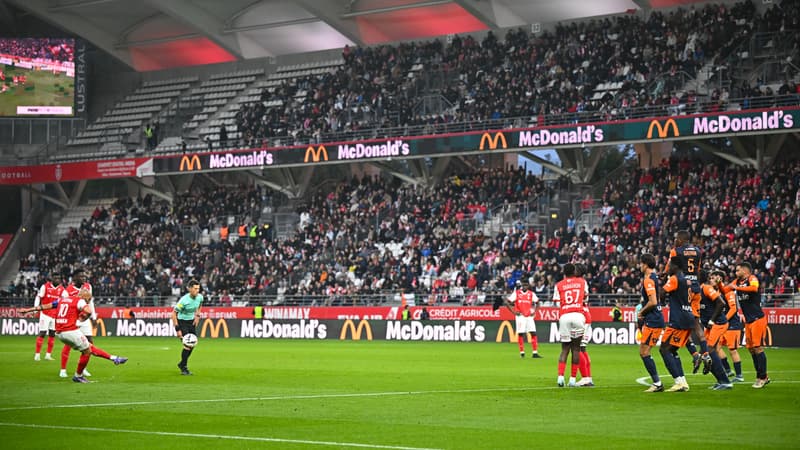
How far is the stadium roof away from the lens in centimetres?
5575

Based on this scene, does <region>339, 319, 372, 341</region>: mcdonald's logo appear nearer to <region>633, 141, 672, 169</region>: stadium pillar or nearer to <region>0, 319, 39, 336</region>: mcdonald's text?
<region>633, 141, 672, 169</region>: stadium pillar

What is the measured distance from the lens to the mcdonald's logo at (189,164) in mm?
59688

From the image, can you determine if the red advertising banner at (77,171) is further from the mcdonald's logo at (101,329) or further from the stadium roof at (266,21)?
the mcdonald's logo at (101,329)

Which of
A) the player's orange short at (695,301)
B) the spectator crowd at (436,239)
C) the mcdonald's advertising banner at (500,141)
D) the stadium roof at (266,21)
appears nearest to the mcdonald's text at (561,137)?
the mcdonald's advertising banner at (500,141)

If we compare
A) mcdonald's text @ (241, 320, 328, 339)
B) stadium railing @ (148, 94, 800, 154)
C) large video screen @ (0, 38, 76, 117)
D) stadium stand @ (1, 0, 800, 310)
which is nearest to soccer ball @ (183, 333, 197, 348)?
stadium stand @ (1, 0, 800, 310)

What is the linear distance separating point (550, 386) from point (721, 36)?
1187 inches

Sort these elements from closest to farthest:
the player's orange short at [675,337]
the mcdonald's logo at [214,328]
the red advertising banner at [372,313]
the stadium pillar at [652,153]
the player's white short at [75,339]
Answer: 1. the player's orange short at [675,337]
2. the player's white short at [75,339]
3. the red advertising banner at [372,313]
4. the stadium pillar at [652,153]
5. the mcdonald's logo at [214,328]

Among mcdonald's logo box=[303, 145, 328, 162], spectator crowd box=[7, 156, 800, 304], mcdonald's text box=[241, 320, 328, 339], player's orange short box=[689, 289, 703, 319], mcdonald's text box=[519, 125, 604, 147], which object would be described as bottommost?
mcdonald's text box=[241, 320, 328, 339]

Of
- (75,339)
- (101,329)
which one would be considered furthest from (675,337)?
(101,329)

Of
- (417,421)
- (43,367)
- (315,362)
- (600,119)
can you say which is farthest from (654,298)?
(600,119)

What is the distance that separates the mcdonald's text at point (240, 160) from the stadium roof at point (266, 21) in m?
8.55

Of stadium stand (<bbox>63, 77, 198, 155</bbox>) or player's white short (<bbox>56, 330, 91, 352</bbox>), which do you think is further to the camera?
stadium stand (<bbox>63, 77, 198, 155</bbox>)

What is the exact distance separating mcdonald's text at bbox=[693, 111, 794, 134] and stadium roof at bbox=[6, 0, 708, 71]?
31.6 feet

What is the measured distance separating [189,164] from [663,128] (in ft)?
89.6
